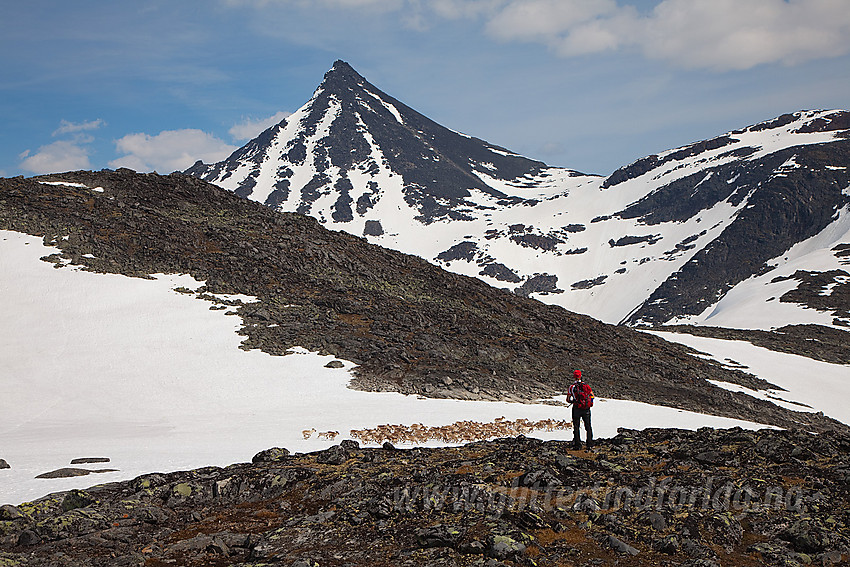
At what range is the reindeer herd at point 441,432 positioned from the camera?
1920 centimetres

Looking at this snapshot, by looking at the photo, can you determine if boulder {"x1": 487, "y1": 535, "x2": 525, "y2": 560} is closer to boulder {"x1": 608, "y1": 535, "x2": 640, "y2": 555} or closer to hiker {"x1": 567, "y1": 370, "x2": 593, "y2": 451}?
boulder {"x1": 608, "y1": 535, "x2": 640, "y2": 555}

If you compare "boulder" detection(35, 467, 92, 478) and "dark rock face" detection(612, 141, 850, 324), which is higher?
"dark rock face" detection(612, 141, 850, 324)

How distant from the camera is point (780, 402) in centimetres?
4022

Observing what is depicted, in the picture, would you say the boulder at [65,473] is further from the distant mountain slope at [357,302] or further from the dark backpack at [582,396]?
the distant mountain slope at [357,302]

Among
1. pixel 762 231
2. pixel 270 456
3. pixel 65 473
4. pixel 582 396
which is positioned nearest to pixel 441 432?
pixel 582 396

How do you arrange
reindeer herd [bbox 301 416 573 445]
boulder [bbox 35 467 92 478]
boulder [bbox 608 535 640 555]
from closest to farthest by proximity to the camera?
1. boulder [bbox 608 535 640 555]
2. boulder [bbox 35 467 92 478]
3. reindeer herd [bbox 301 416 573 445]

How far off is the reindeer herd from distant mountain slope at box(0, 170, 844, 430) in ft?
19.3

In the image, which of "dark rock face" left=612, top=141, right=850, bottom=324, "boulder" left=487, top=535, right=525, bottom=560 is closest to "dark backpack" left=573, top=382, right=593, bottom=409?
"boulder" left=487, top=535, right=525, bottom=560

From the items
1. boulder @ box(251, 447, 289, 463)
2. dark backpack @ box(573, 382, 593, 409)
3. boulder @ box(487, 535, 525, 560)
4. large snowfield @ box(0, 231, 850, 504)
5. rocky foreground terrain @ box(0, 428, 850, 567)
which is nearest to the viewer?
boulder @ box(487, 535, 525, 560)

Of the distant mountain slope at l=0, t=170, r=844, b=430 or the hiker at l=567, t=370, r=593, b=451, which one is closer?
the hiker at l=567, t=370, r=593, b=451

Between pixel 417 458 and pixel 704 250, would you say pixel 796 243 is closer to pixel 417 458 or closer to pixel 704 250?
pixel 704 250

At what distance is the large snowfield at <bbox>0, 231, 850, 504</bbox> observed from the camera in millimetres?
17547

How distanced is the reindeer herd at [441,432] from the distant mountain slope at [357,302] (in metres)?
5.89

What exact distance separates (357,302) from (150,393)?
15.7m
